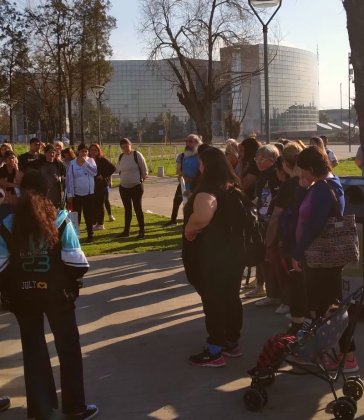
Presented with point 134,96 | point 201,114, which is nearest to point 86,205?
point 201,114

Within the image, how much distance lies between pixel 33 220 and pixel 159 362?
2041mm

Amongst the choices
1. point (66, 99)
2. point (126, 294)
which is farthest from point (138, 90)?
point (126, 294)

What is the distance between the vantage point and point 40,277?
146 inches

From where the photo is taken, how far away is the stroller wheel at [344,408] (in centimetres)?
383

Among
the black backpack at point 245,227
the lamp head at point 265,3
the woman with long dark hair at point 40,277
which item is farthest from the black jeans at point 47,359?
the lamp head at point 265,3

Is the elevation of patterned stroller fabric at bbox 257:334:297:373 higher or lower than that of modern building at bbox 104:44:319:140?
lower

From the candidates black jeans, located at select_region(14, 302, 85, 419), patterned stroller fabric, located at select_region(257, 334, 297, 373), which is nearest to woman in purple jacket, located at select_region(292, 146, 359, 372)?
patterned stroller fabric, located at select_region(257, 334, 297, 373)

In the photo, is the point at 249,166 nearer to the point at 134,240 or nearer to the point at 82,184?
the point at 134,240

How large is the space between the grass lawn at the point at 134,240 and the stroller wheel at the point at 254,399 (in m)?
6.06

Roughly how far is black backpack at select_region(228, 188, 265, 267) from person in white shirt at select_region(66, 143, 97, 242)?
641cm

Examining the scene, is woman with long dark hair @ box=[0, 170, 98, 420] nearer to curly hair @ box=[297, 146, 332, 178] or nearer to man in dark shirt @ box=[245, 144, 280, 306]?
curly hair @ box=[297, 146, 332, 178]

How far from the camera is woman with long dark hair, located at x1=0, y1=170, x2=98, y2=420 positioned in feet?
12.0

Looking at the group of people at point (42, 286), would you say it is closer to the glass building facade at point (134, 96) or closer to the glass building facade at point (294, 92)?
the glass building facade at point (294, 92)

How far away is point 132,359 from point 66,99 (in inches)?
1331
